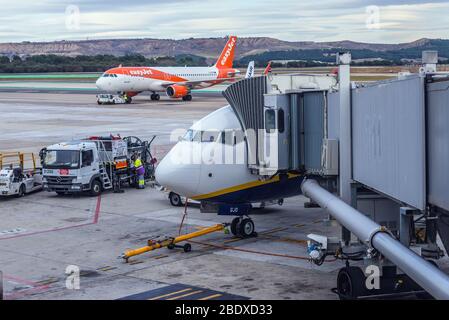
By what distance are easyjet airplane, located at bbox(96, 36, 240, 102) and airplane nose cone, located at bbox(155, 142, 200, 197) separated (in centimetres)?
6779

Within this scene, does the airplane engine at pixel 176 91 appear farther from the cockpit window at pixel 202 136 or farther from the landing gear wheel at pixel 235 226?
the landing gear wheel at pixel 235 226

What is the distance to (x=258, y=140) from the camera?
80.1 ft

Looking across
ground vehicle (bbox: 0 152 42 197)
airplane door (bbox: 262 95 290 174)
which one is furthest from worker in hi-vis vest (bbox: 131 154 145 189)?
airplane door (bbox: 262 95 290 174)

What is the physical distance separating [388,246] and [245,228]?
12656 mm

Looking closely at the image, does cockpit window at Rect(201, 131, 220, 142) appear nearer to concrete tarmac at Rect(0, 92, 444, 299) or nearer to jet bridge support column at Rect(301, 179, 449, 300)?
concrete tarmac at Rect(0, 92, 444, 299)

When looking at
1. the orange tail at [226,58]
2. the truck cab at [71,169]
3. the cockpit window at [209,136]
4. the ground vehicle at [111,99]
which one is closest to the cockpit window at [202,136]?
the cockpit window at [209,136]

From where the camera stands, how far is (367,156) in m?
17.7

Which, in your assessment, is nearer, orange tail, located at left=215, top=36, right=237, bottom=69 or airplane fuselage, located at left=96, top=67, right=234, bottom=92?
airplane fuselage, located at left=96, top=67, right=234, bottom=92

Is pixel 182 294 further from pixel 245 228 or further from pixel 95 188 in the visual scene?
pixel 95 188

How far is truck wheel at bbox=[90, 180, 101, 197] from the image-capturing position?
36750 millimetres

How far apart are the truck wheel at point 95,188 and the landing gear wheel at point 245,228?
39.6ft

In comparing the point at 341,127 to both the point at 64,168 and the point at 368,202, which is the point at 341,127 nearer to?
the point at 368,202

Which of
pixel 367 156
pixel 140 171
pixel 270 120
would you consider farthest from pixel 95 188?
pixel 367 156
